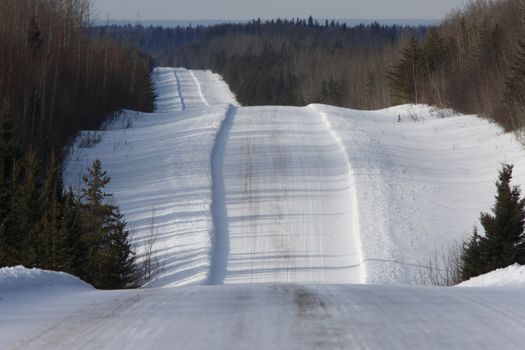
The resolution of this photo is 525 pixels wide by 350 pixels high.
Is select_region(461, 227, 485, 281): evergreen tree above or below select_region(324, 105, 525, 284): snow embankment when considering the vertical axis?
below

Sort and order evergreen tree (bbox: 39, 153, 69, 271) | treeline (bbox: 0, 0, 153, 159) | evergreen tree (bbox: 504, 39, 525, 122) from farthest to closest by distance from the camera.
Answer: evergreen tree (bbox: 504, 39, 525, 122), treeline (bbox: 0, 0, 153, 159), evergreen tree (bbox: 39, 153, 69, 271)

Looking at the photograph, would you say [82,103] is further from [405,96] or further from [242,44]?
[242,44]

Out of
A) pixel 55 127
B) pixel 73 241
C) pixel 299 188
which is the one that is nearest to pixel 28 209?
pixel 73 241

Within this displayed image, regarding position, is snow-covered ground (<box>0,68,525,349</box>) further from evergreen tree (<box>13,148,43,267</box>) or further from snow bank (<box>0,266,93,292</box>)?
evergreen tree (<box>13,148,43,267</box>)

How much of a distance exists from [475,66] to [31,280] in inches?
1380

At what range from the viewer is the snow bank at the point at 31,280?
29.3 ft

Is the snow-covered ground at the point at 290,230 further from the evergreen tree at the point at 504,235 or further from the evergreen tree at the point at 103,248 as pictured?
the evergreen tree at the point at 504,235

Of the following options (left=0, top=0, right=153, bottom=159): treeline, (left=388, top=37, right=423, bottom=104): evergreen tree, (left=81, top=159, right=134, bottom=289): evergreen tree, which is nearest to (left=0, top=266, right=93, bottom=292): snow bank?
(left=81, top=159, right=134, bottom=289): evergreen tree

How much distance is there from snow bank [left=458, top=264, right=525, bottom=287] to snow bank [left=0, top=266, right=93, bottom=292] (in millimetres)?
5467

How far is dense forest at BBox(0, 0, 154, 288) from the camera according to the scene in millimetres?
14094

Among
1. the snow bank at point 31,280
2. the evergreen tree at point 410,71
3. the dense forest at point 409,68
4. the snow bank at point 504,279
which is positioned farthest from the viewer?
the evergreen tree at point 410,71

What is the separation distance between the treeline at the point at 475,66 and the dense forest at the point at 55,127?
16.0m

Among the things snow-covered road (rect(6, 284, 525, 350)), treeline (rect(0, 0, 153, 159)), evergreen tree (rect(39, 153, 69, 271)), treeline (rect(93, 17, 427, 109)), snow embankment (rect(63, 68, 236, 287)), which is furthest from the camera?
treeline (rect(93, 17, 427, 109))

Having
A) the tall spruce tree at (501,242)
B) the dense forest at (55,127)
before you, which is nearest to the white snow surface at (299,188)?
the dense forest at (55,127)
